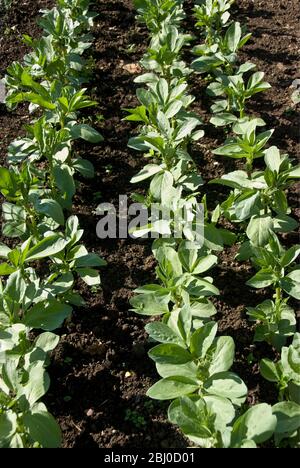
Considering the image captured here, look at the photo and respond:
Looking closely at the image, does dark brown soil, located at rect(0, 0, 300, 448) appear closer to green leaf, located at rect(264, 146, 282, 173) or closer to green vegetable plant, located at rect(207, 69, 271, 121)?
green vegetable plant, located at rect(207, 69, 271, 121)

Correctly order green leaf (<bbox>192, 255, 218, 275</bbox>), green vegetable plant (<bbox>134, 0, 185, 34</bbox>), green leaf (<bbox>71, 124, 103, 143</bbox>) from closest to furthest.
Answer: green leaf (<bbox>192, 255, 218, 275</bbox>) → green leaf (<bbox>71, 124, 103, 143</bbox>) → green vegetable plant (<bbox>134, 0, 185, 34</bbox>)

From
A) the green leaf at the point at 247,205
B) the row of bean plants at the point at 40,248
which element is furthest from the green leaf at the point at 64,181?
the green leaf at the point at 247,205

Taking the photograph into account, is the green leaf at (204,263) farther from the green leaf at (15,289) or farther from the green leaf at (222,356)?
the green leaf at (15,289)

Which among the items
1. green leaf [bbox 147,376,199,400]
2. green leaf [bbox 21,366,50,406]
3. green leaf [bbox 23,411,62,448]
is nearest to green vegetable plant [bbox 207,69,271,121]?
green leaf [bbox 147,376,199,400]

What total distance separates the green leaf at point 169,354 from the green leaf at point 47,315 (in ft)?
1.57

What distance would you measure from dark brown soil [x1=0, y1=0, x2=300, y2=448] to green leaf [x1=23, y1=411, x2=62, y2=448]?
0.37m

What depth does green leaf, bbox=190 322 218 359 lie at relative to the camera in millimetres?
2303

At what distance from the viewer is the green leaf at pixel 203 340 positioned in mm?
2303

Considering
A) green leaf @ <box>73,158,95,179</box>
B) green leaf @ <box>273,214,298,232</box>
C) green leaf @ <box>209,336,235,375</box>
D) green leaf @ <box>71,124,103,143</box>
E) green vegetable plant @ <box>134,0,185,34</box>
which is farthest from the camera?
green vegetable plant @ <box>134,0,185,34</box>

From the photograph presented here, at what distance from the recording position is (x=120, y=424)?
2561 mm

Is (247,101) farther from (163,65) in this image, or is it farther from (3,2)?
(3,2)

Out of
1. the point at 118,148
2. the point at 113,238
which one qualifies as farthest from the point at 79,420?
the point at 118,148

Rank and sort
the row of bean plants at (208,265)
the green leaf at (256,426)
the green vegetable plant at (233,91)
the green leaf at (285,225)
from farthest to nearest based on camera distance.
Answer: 1. the green vegetable plant at (233,91)
2. the green leaf at (285,225)
3. the row of bean plants at (208,265)
4. the green leaf at (256,426)

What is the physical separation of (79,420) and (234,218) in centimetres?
128
